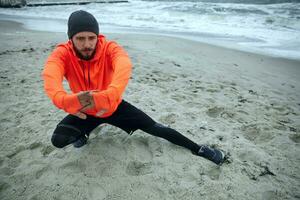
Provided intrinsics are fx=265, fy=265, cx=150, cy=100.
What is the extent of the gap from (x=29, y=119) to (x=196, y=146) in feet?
8.49

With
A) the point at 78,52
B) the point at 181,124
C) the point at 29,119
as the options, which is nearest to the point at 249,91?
the point at 181,124

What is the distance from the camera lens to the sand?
2.82 meters

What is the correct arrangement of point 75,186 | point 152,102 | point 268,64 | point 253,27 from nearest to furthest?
1. point 75,186
2. point 152,102
3. point 268,64
4. point 253,27

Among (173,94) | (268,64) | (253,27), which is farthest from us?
(253,27)

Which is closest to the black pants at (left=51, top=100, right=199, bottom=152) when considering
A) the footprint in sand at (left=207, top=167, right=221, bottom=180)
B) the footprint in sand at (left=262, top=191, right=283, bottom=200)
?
the footprint in sand at (left=207, top=167, right=221, bottom=180)

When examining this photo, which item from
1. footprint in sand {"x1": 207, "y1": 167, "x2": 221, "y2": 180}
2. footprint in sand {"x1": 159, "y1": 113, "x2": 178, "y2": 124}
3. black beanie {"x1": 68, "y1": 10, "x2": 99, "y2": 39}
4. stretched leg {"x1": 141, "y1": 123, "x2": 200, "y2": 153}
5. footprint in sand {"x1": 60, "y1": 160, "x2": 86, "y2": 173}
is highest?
black beanie {"x1": 68, "y1": 10, "x2": 99, "y2": 39}

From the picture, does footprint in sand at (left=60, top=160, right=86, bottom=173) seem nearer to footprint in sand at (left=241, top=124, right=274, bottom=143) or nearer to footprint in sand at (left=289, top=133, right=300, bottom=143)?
footprint in sand at (left=241, top=124, right=274, bottom=143)

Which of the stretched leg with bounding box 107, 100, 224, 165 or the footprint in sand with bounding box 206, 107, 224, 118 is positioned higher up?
the stretched leg with bounding box 107, 100, 224, 165

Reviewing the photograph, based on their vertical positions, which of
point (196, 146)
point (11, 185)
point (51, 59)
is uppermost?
point (51, 59)

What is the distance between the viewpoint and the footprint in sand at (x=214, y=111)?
434cm

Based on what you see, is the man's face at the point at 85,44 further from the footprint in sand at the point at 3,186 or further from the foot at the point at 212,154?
the foot at the point at 212,154

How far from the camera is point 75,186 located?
2.83 m

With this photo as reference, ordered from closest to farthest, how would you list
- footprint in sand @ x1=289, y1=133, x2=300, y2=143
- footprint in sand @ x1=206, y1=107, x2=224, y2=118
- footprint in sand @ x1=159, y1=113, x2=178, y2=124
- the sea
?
footprint in sand @ x1=289, y1=133, x2=300, y2=143 < footprint in sand @ x1=159, y1=113, x2=178, y2=124 < footprint in sand @ x1=206, y1=107, x2=224, y2=118 < the sea

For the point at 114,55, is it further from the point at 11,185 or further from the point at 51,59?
the point at 11,185
